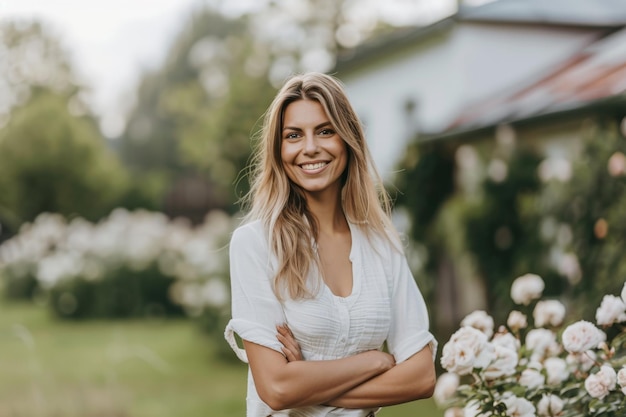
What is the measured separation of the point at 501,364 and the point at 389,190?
25.1 feet

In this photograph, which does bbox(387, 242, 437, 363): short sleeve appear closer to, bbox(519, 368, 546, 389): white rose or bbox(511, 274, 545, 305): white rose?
bbox(519, 368, 546, 389): white rose

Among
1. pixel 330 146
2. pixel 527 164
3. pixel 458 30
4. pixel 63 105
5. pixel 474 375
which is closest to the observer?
pixel 330 146

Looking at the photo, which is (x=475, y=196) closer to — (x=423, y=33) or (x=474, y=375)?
(x=423, y=33)

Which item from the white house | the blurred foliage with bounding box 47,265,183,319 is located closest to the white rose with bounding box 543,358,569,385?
the white house

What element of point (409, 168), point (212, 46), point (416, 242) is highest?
point (212, 46)

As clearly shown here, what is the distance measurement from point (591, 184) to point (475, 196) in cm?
243

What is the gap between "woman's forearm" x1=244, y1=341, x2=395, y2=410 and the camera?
7.43 ft

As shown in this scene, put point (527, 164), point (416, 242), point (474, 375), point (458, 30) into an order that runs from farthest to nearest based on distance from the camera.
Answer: point (458, 30) < point (416, 242) < point (527, 164) < point (474, 375)

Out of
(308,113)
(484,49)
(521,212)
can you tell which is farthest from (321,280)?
(484,49)

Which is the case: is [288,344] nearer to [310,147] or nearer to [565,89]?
[310,147]

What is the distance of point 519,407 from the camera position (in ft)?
9.19

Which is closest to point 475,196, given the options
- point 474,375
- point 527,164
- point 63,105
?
point 527,164

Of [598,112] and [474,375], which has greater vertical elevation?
[598,112]

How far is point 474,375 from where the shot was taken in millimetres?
2922
